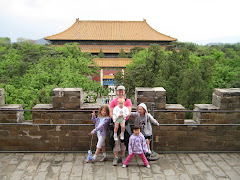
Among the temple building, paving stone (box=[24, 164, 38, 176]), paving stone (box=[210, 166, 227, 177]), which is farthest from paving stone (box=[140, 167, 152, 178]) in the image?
the temple building

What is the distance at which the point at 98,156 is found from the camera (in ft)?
17.6

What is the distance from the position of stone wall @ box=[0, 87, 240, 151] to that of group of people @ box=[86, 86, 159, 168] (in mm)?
619

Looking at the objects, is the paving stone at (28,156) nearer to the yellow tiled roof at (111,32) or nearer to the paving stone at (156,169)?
the paving stone at (156,169)

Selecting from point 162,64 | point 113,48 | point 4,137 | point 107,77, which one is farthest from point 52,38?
point 4,137

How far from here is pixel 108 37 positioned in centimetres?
4609

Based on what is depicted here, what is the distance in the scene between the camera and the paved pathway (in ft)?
15.0

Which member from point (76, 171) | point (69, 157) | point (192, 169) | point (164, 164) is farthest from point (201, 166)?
point (69, 157)

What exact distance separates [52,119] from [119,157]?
1729mm

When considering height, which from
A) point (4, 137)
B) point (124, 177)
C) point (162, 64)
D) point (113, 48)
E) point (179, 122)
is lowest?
point (124, 177)

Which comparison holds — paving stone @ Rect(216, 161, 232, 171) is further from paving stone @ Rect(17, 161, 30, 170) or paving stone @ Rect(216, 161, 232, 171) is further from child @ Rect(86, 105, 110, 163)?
paving stone @ Rect(17, 161, 30, 170)

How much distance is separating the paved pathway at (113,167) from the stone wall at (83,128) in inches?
10.3

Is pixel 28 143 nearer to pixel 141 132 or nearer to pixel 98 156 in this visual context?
Result: pixel 98 156

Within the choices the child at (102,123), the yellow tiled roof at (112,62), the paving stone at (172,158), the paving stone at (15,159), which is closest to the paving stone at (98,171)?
the child at (102,123)

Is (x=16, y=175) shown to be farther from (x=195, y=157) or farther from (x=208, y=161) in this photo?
(x=208, y=161)
